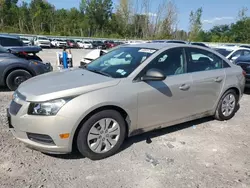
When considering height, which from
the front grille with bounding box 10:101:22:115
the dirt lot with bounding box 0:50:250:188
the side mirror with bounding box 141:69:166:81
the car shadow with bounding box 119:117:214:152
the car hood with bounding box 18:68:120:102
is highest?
the side mirror with bounding box 141:69:166:81

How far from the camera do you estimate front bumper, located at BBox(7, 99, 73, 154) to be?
115 inches

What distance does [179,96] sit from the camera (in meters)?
3.88

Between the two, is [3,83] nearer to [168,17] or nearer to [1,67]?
[1,67]

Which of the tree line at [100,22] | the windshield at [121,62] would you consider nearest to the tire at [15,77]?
the windshield at [121,62]

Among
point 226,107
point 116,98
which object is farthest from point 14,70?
point 226,107

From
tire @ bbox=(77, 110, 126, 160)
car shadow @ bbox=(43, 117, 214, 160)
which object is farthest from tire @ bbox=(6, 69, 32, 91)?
tire @ bbox=(77, 110, 126, 160)

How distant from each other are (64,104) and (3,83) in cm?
451

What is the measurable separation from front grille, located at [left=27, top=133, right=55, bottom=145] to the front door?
1.27m

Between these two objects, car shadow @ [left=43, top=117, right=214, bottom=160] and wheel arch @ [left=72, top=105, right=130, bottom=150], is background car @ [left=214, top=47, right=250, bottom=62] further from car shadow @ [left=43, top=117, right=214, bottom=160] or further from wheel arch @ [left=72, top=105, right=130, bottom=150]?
wheel arch @ [left=72, top=105, right=130, bottom=150]

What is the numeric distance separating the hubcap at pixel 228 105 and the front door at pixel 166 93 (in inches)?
42.9

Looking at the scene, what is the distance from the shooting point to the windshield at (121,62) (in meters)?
3.60

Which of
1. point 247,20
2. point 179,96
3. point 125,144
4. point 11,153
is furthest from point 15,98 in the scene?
point 247,20

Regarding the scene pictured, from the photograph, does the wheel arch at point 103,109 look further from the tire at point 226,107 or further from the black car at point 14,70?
the black car at point 14,70

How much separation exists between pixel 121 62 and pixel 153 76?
74 cm
